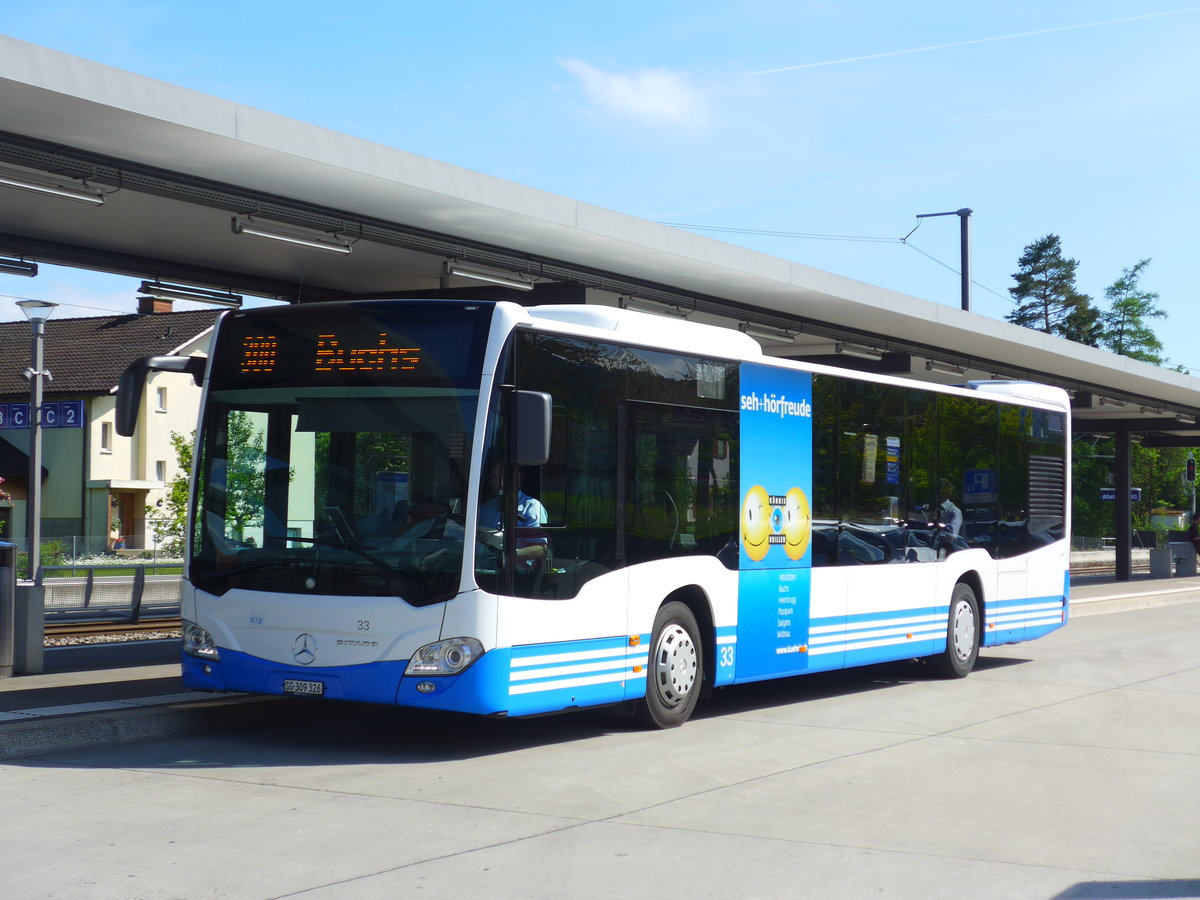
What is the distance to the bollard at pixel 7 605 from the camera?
1185 centimetres

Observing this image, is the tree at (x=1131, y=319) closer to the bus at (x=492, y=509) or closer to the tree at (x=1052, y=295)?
the tree at (x=1052, y=295)

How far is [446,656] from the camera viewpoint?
8.95 meters

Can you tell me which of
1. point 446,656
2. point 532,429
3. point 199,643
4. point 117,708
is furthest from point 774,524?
point 117,708

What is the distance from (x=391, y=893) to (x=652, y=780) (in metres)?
2.94

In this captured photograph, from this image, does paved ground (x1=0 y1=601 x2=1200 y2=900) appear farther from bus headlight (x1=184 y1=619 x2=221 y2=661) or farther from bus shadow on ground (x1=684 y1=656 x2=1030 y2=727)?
bus headlight (x1=184 y1=619 x2=221 y2=661)

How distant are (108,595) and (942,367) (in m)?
15.2

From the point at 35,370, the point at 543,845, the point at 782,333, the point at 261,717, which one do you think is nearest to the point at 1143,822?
the point at 543,845

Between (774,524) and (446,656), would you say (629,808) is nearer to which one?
(446,656)

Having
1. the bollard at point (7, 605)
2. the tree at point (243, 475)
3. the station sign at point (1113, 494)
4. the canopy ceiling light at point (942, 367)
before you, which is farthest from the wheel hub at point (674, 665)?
the station sign at point (1113, 494)

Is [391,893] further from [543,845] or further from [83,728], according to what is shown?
[83,728]

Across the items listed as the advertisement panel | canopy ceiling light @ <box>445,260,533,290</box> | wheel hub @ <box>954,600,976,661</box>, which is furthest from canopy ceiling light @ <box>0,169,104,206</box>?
wheel hub @ <box>954,600,976,661</box>

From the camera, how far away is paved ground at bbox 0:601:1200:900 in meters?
6.18

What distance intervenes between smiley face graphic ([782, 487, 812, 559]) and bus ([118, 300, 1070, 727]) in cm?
2

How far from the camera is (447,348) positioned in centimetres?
933
